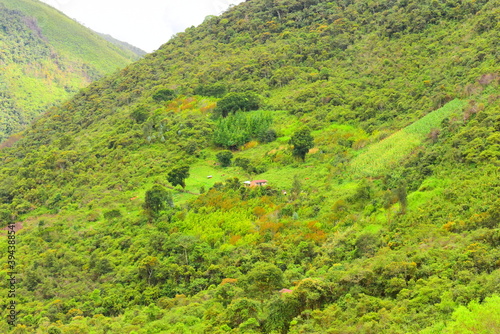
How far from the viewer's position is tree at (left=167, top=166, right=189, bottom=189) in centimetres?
4106

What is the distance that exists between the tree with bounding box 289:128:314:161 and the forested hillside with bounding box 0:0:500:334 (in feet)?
0.58

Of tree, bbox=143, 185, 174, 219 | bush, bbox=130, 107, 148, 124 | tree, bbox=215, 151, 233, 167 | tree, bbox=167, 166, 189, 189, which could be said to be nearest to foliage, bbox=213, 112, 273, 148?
tree, bbox=215, 151, 233, 167

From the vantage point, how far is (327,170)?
39219mm

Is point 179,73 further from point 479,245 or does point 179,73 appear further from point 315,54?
point 479,245

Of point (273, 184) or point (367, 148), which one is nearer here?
point (273, 184)

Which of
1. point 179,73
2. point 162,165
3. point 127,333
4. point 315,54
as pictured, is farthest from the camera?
point 179,73

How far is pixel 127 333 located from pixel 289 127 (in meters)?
36.1

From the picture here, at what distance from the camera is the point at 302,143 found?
42.8 m

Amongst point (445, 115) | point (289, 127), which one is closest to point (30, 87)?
point (289, 127)

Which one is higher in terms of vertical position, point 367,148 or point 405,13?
point 405,13

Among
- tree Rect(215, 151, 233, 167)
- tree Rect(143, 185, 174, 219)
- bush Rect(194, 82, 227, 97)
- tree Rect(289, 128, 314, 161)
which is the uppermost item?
bush Rect(194, 82, 227, 97)

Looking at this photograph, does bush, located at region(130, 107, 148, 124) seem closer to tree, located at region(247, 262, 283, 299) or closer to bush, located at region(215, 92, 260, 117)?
bush, located at region(215, 92, 260, 117)

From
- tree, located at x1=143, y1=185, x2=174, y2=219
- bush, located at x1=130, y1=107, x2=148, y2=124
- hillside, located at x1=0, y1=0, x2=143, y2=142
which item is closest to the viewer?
tree, located at x1=143, y1=185, x2=174, y2=219

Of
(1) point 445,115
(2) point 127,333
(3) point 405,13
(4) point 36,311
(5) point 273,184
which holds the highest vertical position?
(3) point 405,13
